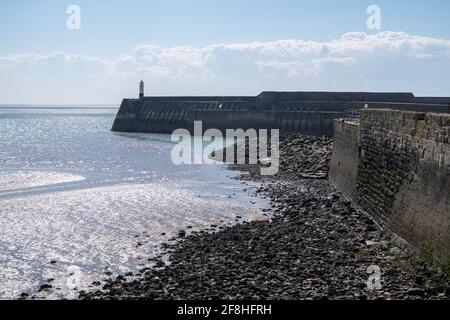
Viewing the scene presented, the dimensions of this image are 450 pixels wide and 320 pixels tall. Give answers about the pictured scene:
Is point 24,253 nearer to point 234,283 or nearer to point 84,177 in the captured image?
point 234,283

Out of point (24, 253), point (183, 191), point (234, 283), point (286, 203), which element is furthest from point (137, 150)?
point (234, 283)

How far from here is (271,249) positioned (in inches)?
560

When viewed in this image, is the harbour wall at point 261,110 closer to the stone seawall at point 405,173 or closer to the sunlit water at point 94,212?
the sunlit water at point 94,212

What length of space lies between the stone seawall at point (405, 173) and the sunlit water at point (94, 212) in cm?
404

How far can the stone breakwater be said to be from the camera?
36.0 feet

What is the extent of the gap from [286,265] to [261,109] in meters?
40.0

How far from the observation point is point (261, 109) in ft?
171

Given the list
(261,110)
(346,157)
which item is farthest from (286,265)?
(261,110)

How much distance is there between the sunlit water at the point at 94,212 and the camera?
13.8 m

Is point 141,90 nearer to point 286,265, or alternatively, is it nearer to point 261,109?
point 261,109

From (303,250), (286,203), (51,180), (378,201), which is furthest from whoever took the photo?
(51,180)
